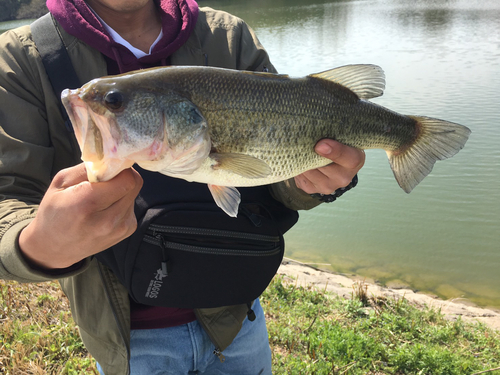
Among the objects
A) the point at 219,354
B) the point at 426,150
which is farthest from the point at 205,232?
the point at 426,150

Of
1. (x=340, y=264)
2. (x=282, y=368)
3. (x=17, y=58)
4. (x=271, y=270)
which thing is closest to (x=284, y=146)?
(x=271, y=270)

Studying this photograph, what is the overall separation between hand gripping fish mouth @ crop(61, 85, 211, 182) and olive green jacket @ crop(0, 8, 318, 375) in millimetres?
394

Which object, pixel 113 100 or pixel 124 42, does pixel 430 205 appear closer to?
pixel 124 42

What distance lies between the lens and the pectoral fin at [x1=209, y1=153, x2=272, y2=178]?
154cm

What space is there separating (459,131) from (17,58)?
6.79ft

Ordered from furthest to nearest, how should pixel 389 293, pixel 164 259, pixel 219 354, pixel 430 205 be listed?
1. pixel 430 205
2. pixel 389 293
3. pixel 219 354
4. pixel 164 259

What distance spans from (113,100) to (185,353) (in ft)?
4.15

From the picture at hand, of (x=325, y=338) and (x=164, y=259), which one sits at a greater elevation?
(x=164, y=259)

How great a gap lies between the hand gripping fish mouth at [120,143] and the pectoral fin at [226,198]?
0.57 ft

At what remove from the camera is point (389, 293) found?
4.61 metres

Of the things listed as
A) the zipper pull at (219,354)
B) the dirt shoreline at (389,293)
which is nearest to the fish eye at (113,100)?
the zipper pull at (219,354)

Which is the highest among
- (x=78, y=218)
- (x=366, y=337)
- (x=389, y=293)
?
(x=78, y=218)

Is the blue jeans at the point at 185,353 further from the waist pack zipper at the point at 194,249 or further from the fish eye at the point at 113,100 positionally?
the fish eye at the point at 113,100

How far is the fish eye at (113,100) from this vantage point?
4.41 ft
